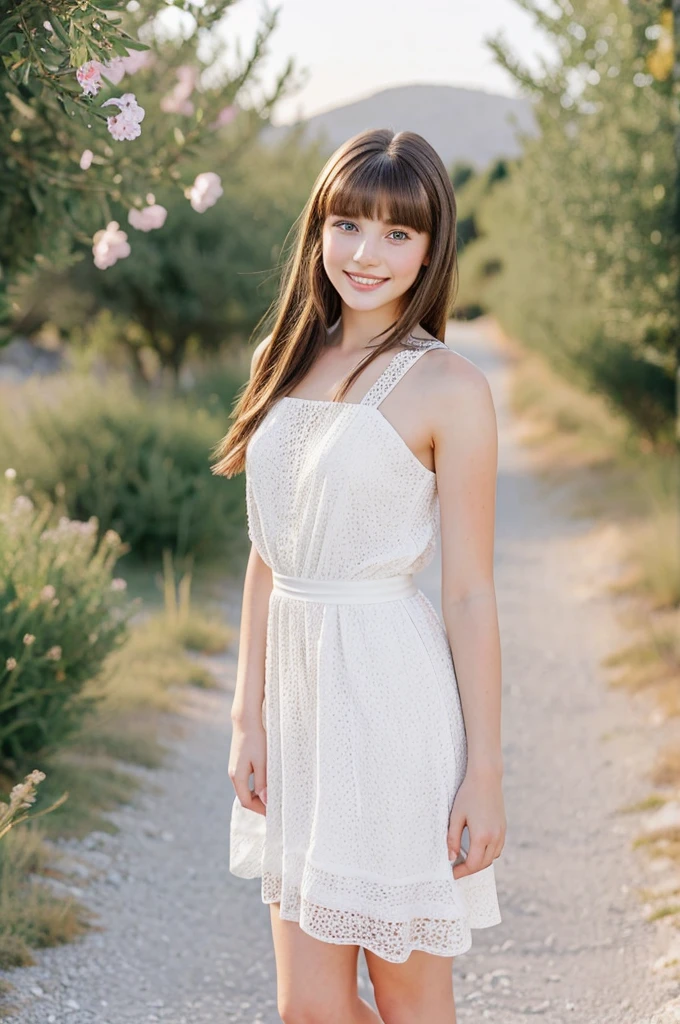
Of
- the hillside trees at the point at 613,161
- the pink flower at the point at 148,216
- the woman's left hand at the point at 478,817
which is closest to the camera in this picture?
the woman's left hand at the point at 478,817

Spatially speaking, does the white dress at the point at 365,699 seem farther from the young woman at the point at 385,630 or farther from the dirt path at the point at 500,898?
the dirt path at the point at 500,898

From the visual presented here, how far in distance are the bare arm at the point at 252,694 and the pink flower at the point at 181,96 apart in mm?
2857

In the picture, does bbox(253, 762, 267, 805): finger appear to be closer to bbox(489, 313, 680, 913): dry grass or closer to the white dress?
the white dress

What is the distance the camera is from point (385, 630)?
77.9 inches

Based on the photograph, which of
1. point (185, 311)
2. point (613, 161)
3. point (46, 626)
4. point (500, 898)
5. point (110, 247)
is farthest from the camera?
point (185, 311)

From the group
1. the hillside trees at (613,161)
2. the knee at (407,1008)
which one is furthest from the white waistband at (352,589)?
the hillside trees at (613,161)

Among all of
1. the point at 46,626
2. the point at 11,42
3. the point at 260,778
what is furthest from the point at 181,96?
the point at 260,778

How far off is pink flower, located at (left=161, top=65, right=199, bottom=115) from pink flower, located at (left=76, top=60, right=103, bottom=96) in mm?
2554

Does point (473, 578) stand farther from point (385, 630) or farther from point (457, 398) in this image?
point (457, 398)

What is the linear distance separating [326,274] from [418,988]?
1.31 m

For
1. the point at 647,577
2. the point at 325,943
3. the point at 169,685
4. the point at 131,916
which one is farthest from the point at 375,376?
the point at 647,577

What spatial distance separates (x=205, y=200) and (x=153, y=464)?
4591 mm

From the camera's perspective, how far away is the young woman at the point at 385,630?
6.36 ft

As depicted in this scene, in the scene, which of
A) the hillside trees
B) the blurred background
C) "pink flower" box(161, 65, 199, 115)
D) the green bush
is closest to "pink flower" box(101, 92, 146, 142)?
the blurred background
